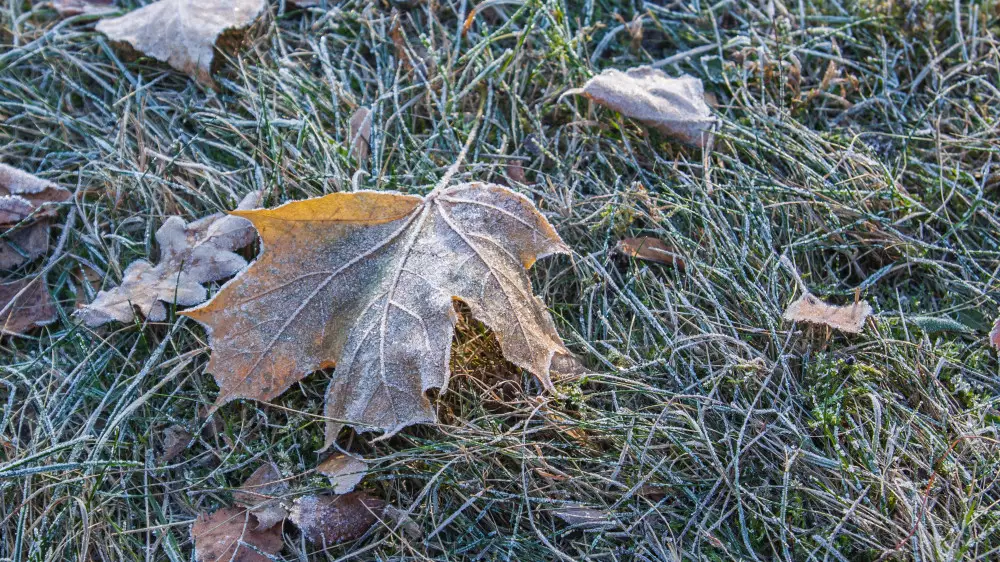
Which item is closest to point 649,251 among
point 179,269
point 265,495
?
point 265,495

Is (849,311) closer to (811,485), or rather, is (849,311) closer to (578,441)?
(811,485)

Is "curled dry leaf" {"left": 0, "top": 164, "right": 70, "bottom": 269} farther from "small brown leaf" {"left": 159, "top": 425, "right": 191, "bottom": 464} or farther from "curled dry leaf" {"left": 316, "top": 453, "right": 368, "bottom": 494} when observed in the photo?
"curled dry leaf" {"left": 316, "top": 453, "right": 368, "bottom": 494}

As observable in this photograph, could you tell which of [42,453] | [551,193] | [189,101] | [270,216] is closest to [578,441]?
[551,193]

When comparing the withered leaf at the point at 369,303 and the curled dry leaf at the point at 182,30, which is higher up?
the curled dry leaf at the point at 182,30

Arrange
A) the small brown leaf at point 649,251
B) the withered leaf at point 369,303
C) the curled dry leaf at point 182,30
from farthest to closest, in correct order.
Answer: the curled dry leaf at point 182,30 < the small brown leaf at point 649,251 < the withered leaf at point 369,303

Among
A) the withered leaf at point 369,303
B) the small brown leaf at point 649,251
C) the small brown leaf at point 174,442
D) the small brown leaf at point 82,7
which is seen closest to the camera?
the withered leaf at point 369,303

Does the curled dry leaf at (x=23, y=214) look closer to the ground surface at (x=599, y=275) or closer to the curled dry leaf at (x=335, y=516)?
the ground surface at (x=599, y=275)

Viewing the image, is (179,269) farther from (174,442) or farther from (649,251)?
(649,251)

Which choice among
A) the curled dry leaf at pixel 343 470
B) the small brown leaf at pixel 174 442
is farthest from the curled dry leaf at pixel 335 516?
the small brown leaf at pixel 174 442
